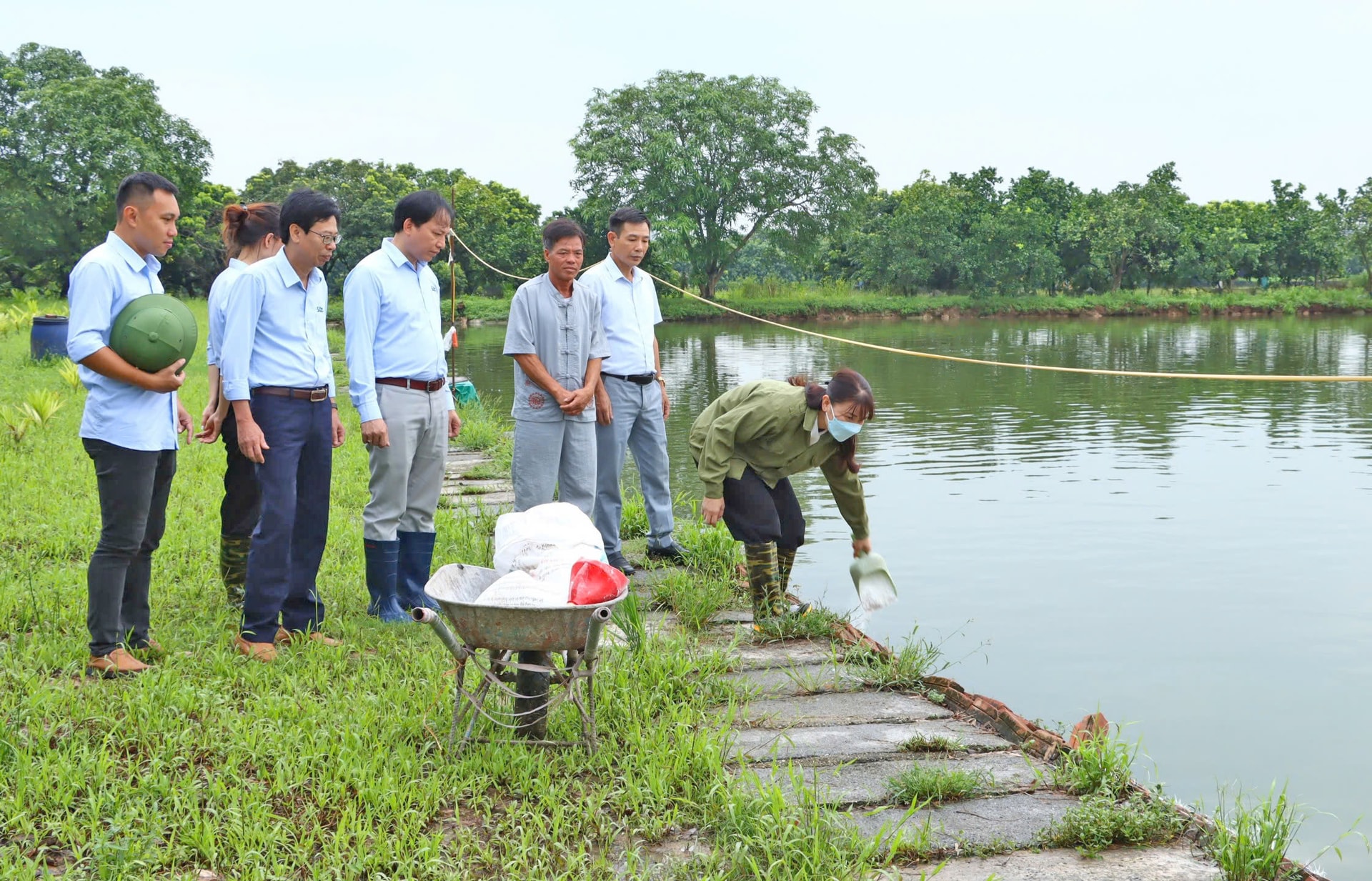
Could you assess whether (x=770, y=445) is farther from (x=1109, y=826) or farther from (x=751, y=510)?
(x=1109, y=826)

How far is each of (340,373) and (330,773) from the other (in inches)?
565

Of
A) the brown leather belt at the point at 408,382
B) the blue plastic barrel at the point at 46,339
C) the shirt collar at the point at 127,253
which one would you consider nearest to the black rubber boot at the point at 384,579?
the brown leather belt at the point at 408,382

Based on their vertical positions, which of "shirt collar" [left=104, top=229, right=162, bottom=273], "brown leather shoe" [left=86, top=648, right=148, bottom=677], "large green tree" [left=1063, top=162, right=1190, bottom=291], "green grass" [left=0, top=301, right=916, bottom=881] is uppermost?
"large green tree" [left=1063, top=162, right=1190, bottom=291]

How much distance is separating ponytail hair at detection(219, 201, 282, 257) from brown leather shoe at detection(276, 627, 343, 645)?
65.8 inches

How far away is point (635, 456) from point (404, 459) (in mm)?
1603

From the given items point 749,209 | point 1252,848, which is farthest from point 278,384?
point 749,209

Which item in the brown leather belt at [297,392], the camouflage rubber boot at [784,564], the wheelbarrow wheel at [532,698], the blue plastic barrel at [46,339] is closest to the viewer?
the wheelbarrow wheel at [532,698]

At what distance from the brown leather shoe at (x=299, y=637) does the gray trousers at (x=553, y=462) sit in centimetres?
111

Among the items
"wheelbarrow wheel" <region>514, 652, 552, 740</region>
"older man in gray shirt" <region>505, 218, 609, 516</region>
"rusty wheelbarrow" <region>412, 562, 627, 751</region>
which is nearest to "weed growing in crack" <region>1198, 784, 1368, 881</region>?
"rusty wheelbarrow" <region>412, 562, 627, 751</region>

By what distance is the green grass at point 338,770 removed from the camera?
2.79 m

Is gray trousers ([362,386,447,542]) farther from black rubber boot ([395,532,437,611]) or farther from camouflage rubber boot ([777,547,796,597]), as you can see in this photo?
camouflage rubber boot ([777,547,796,597])

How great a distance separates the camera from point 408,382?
4574mm

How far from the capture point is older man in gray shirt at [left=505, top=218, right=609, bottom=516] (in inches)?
198

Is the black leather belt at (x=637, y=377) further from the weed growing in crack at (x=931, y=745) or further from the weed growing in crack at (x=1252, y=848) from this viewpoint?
the weed growing in crack at (x=1252, y=848)
